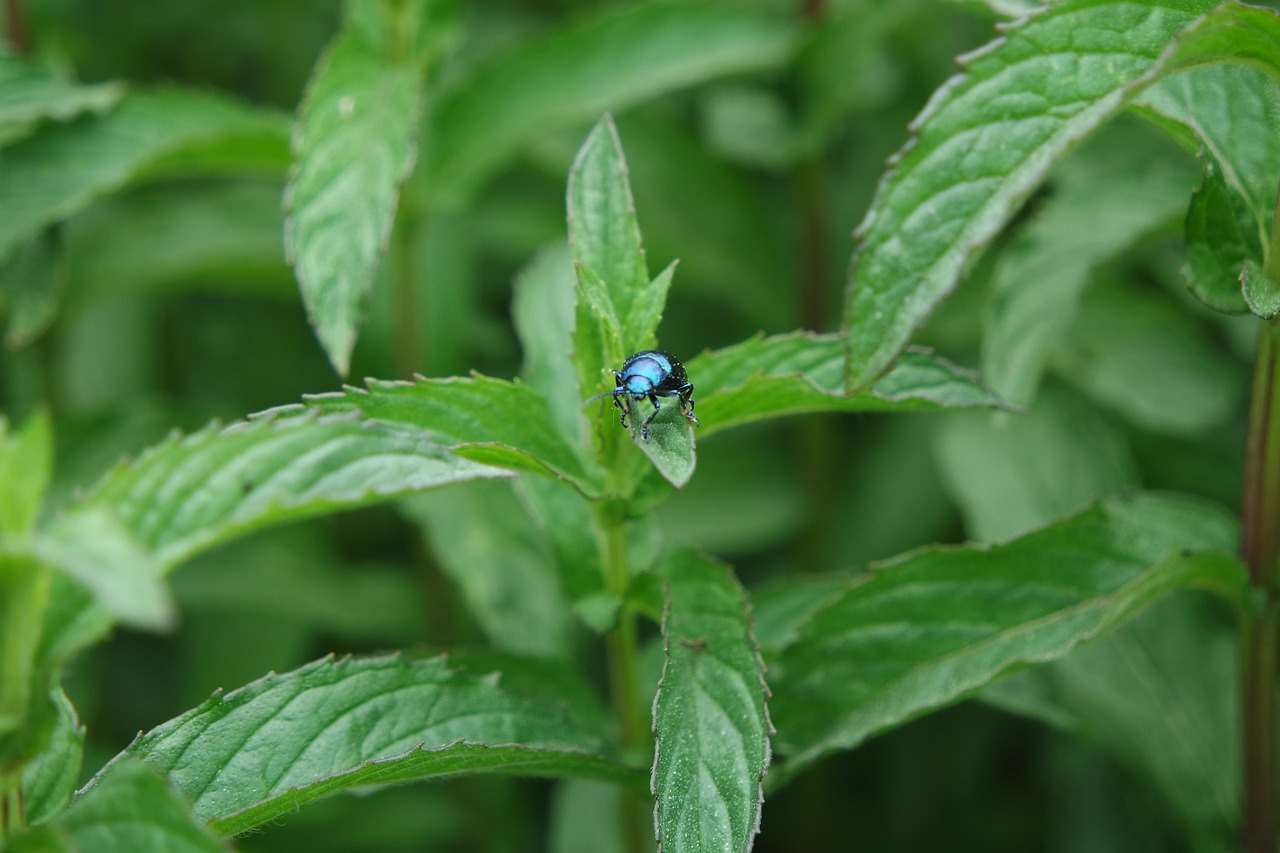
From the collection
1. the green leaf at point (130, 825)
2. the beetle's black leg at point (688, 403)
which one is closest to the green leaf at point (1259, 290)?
the beetle's black leg at point (688, 403)

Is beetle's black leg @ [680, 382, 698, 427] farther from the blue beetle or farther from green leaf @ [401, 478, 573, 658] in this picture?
green leaf @ [401, 478, 573, 658]

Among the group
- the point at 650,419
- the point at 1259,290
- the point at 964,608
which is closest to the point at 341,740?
the point at 650,419

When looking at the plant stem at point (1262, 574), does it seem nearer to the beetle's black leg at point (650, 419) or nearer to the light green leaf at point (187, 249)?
the beetle's black leg at point (650, 419)

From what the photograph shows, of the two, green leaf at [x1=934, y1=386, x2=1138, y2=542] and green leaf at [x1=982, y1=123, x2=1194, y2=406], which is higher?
green leaf at [x1=982, y1=123, x2=1194, y2=406]

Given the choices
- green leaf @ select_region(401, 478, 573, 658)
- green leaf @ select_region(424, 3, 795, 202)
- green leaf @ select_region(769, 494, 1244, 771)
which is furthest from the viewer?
green leaf @ select_region(424, 3, 795, 202)

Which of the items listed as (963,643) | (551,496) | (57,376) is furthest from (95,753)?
(963,643)

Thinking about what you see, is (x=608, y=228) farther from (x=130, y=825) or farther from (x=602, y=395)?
(x=130, y=825)

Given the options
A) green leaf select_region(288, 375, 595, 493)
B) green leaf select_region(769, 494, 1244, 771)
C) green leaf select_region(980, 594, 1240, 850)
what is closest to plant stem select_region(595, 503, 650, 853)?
green leaf select_region(288, 375, 595, 493)
